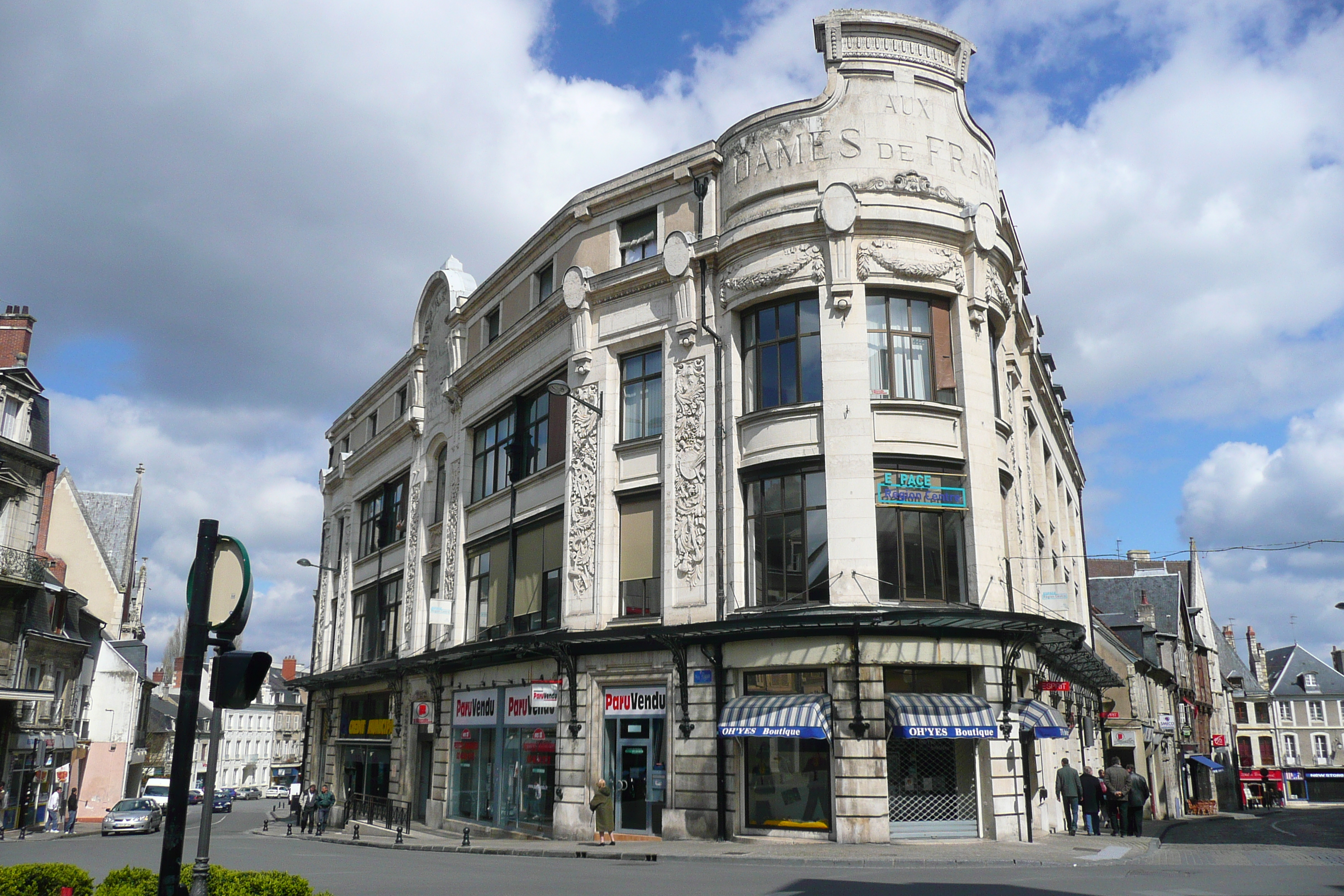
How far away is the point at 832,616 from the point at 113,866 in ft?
47.7

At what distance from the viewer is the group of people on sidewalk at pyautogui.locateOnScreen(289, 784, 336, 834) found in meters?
37.2

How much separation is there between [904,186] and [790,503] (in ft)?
25.0

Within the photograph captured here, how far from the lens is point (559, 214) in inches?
1197

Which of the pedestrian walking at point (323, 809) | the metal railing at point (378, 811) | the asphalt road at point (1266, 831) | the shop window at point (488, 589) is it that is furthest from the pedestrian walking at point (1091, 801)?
the pedestrian walking at point (323, 809)

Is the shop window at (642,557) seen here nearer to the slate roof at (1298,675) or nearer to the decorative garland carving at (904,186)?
the decorative garland carving at (904,186)

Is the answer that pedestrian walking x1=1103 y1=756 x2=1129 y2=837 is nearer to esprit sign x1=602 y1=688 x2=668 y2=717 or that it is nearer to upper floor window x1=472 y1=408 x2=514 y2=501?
esprit sign x1=602 y1=688 x2=668 y2=717

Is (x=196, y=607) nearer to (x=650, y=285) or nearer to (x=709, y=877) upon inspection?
(x=709, y=877)

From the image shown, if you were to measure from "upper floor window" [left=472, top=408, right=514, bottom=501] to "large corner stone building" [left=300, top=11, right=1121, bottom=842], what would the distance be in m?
1.15

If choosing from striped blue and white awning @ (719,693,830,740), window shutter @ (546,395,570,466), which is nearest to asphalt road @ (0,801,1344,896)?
striped blue and white awning @ (719,693,830,740)

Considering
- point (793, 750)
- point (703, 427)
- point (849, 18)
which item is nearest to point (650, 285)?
point (703, 427)

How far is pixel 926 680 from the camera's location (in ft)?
71.7

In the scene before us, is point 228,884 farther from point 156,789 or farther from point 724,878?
point 156,789

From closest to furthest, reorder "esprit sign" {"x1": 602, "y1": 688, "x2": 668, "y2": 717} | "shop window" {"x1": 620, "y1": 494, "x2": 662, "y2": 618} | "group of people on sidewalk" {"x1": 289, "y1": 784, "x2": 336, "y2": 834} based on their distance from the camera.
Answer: "esprit sign" {"x1": 602, "y1": 688, "x2": 668, "y2": 717} < "shop window" {"x1": 620, "y1": 494, "x2": 662, "y2": 618} < "group of people on sidewalk" {"x1": 289, "y1": 784, "x2": 336, "y2": 834}

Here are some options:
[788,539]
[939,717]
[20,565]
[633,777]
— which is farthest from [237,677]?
[20,565]
